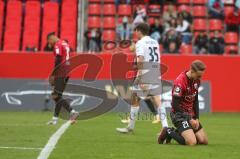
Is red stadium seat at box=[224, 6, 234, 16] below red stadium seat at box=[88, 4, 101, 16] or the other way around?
the other way around

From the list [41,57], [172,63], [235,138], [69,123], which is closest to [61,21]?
[41,57]

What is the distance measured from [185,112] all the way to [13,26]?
17.2 meters

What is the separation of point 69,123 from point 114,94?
542 centimetres

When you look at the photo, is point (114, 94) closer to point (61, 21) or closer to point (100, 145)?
point (61, 21)

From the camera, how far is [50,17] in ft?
92.0

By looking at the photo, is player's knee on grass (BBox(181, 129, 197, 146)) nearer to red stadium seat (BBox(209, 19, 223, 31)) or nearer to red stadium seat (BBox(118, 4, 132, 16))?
red stadium seat (BBox(209, 19, 223, 31))

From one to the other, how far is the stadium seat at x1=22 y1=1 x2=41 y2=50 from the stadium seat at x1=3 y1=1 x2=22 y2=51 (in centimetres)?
27

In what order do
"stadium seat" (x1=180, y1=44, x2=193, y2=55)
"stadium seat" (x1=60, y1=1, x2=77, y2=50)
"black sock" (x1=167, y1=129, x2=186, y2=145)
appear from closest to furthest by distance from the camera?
1. "black sock" (x1=167, y1=129, x2=186, y2=145)
2. "stadium seat" (x1=180, y1=44, x2=193, y2=55)
3. "stadium seat" (x1=60, y1=1, x2=77, y2=50)

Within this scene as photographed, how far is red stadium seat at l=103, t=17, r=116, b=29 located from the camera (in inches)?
1082

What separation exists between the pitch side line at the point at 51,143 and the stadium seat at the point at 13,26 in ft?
39.8

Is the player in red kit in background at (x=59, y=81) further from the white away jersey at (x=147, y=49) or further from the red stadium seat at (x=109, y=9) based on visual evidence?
the red stadium seat at (x=109, y=9)

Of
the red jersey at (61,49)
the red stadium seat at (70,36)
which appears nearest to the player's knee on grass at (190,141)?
the red jersey at (61,49)

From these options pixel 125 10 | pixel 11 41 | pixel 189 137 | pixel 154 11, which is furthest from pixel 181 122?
pixel 125 10

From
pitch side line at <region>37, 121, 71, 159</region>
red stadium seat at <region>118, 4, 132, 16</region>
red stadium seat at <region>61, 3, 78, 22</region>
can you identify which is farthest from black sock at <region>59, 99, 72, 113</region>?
red stadium seat at <region>118, 4, 132, 16</region>
